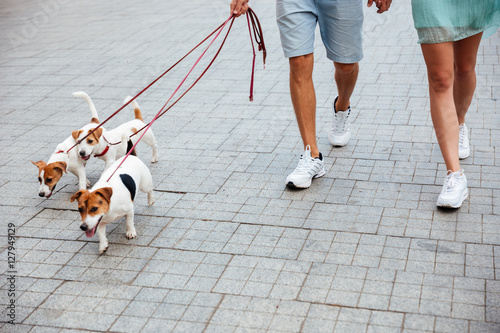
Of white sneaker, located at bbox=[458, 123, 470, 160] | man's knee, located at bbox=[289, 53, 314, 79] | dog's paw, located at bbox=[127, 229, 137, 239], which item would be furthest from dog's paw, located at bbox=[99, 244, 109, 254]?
white sneaker, located at bbox=[458, 123, 470, 160]

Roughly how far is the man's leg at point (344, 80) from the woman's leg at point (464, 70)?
0.82 m

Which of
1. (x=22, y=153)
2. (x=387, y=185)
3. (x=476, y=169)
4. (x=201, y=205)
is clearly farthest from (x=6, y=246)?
(x=476, y=169)

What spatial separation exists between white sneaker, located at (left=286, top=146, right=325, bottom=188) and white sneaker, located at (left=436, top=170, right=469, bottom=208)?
96cm

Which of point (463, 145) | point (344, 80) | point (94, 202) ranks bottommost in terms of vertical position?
point (463, 145)

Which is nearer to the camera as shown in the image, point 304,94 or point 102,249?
point 102,249

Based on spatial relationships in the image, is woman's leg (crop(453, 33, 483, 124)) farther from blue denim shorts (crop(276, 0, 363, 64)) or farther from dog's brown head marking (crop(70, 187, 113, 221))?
dog's brown head marking (crop(70, 187, 113, 221))

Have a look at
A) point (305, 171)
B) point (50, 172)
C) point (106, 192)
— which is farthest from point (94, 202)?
point (305, 171)

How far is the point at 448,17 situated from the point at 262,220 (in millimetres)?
1840

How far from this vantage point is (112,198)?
3969 mm

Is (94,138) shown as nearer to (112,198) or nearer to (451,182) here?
(112,198)

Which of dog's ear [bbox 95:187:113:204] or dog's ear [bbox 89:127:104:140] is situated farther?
dog's ear [bbox 89:127:104:140]

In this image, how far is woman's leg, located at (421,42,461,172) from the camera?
4.04 metres

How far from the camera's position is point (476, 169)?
4727 millimetres

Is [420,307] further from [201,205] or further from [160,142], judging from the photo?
[160,142]
